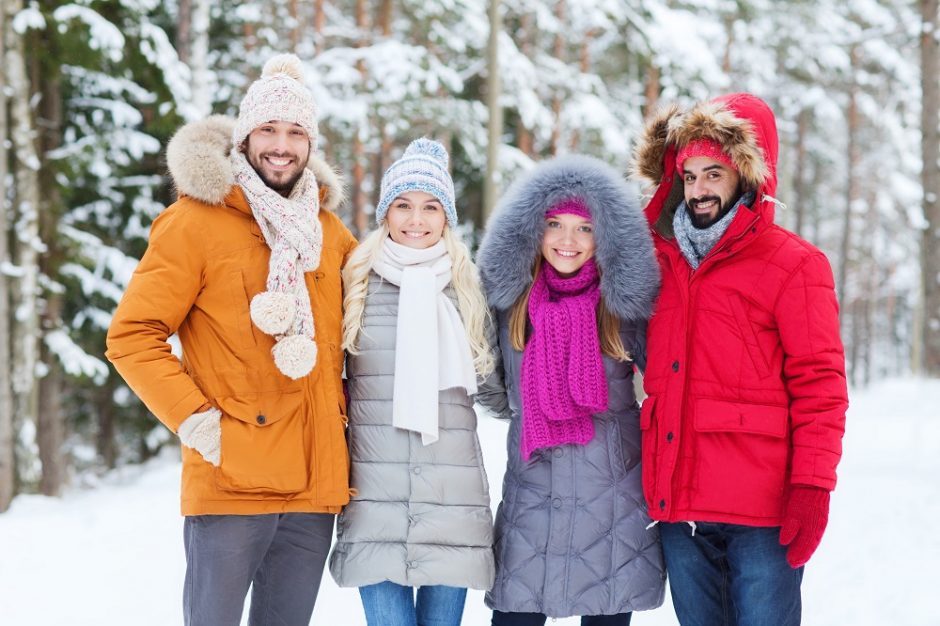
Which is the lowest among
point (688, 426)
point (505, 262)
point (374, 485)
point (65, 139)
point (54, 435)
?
point (54, 435)

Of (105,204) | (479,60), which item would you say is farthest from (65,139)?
(479,60)

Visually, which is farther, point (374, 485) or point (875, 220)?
point (875, 220)

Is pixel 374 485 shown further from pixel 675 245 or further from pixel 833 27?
pixel 833 27

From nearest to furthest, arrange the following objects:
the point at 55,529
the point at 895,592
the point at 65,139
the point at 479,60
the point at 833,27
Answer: the point at 895,592 → the point at 55,529 → the point at 65,139 → the point at 479,60 → the point at 833,27

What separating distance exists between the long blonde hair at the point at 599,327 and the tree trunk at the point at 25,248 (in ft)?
22.8

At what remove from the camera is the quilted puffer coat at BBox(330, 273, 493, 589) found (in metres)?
3.06

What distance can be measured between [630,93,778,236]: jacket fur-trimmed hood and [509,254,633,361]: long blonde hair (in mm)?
442

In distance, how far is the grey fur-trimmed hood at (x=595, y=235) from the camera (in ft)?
10.3

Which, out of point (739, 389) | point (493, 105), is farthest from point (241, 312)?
point (493, 105)

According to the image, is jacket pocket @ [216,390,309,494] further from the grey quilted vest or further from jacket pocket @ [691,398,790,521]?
jacket pocket @ [691,398,790,521]

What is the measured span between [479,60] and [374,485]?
35.5 feet

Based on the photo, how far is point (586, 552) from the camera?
10.2 feet

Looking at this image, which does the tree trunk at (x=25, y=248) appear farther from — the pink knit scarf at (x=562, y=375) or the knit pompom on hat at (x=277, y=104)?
the pink knit scarf at (x=562, y=375)

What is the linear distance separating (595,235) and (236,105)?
9742mm
